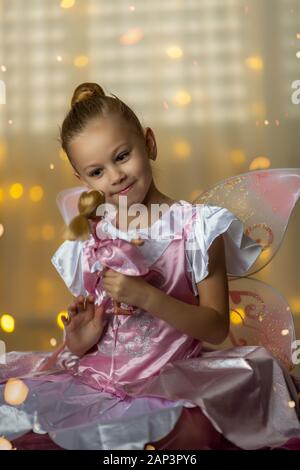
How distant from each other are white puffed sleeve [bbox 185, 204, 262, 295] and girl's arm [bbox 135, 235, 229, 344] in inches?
0.6

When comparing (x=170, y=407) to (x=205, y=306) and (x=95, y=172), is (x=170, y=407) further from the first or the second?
(x=95, y=172)

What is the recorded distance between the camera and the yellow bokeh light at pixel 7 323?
7.48 ft

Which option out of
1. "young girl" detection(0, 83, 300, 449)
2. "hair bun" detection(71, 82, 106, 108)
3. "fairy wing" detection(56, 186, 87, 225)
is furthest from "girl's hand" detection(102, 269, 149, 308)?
"fairy wing" detection(56, 186, 87, 225)

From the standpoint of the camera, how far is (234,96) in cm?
220

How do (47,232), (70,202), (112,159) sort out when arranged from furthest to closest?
(47,232) < (70,202) < (112,159)

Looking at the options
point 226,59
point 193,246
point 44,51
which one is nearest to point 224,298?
point 193,246

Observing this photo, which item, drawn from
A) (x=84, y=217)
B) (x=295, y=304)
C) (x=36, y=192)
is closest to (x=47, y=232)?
(x=36, y=192)

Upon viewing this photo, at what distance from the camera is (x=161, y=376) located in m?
1.22

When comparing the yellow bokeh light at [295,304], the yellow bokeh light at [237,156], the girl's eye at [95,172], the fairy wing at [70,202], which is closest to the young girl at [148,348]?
the girl's eye at [95,172]

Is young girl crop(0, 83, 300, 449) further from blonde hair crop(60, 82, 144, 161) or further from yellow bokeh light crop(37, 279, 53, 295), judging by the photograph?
yellow bokeh light crop(37, 279, 53, 295)

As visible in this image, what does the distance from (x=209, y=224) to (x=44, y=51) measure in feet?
3.88

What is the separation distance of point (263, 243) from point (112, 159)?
43 centimetres

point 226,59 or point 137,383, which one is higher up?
point 226,59

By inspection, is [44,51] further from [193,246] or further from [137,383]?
[137,383]
